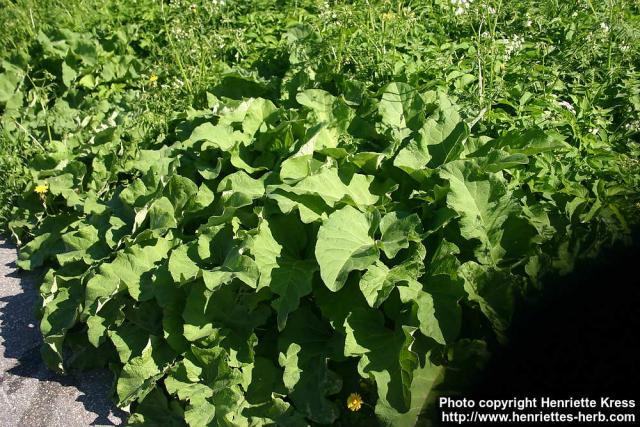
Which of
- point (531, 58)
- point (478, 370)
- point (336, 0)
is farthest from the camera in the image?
point (336, 0)

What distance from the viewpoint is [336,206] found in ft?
11.4

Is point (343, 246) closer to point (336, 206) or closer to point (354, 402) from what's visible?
point (336, 206)

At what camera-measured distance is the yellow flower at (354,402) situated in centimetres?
319

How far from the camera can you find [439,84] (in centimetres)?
413

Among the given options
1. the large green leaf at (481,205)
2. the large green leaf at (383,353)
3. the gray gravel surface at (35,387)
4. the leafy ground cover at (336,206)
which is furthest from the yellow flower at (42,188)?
the large green leaf at (481,205)

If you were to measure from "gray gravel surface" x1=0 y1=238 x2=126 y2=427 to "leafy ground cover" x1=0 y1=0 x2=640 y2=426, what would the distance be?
13cm

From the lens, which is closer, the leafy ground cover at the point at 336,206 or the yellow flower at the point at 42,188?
the leafy ground cover at the point at 336,206

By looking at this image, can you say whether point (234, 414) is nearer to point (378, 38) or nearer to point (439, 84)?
point (439, 84)

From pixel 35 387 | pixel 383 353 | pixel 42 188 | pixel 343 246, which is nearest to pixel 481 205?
pixel 343 246

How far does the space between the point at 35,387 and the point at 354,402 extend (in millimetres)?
1858

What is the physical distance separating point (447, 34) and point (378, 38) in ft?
1.84

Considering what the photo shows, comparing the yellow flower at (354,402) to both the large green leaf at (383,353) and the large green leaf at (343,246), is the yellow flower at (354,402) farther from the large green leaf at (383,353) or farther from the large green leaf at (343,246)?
the large green leaf at (343,246)

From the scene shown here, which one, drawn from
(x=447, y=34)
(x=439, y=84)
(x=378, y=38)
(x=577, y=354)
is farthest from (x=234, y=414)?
(x=447, y=34)

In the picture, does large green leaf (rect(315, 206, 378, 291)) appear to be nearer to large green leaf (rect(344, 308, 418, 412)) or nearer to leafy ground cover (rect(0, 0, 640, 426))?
leafy ground cover (rect(0, 0, 640, 426))
